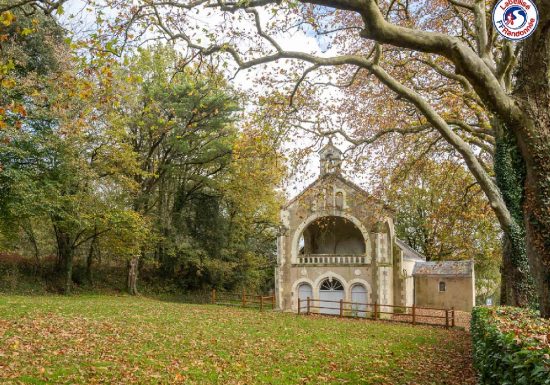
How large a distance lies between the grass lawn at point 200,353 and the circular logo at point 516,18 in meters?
6.09

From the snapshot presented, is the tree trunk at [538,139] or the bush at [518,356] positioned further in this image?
the tree trunk at [538,139]

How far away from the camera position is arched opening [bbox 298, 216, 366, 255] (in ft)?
105

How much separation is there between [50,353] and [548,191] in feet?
28.3

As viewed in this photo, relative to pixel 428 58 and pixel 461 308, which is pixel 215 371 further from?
pixel 461 308

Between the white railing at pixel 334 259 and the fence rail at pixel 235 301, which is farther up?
the white railing at pixel 334 259

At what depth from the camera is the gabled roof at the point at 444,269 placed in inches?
1374

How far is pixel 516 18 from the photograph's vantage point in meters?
6.68

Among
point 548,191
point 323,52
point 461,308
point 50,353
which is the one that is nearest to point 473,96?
point 323,52

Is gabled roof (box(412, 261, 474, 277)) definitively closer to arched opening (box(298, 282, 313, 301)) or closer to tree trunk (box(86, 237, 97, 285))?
arched opening (box(298, 282, 313, 301))

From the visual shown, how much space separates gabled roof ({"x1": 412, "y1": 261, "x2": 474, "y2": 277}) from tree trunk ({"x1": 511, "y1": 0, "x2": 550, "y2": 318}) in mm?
30135

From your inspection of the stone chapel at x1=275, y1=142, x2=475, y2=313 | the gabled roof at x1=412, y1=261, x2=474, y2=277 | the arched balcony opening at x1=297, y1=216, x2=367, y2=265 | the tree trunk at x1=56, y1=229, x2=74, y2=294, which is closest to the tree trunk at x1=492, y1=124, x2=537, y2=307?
the stone chapel at x1=275, y1=142, x2=475, y2=313

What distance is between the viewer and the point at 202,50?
902 centimetres

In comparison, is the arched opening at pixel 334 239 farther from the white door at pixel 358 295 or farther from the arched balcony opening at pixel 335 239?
the white door at pixel 358 295

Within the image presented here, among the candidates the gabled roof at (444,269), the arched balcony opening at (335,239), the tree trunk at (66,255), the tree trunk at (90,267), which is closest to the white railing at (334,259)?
the arched balcony opening at (335,239)
